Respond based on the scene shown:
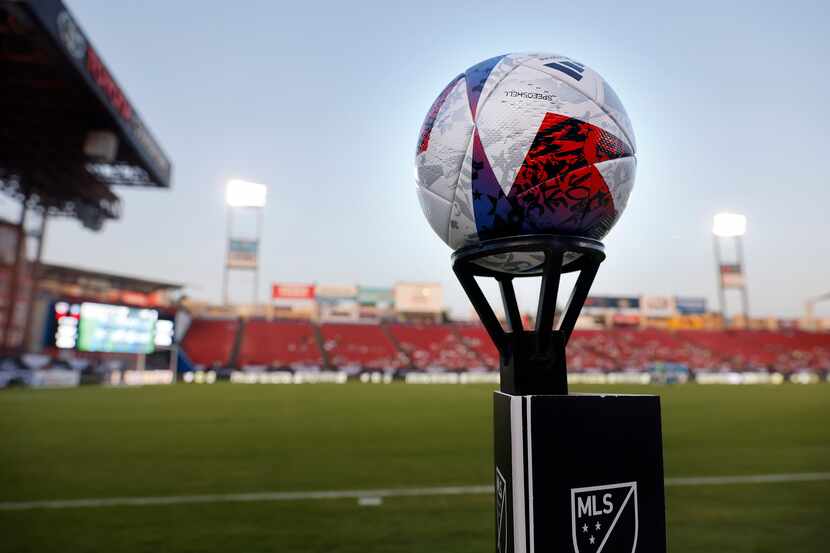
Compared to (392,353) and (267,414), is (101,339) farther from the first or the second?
(392,353)

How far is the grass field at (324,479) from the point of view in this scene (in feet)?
12.2

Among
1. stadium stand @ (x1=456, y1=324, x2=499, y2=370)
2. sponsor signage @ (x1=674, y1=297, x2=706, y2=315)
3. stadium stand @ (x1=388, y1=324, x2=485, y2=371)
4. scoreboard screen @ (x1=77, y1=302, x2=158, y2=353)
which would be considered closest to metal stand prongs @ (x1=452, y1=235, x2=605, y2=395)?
scoreboard screen @ (x1=77, y1=302, x2=158, y2=353)

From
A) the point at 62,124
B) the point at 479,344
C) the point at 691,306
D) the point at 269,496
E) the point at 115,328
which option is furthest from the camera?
the point at 691,306

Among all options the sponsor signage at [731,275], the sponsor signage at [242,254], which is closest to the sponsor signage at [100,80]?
the sponsor signage at [242,254]

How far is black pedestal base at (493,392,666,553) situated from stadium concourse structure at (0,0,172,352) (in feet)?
64.3

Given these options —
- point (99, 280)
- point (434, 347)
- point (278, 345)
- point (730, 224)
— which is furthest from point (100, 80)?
point (730, 224)

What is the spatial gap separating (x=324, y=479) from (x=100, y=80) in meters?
21.7

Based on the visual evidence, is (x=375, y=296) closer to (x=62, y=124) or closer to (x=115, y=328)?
(x=115, y=328)

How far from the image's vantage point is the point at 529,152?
6.89 ft

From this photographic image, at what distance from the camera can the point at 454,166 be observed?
7.36 feet

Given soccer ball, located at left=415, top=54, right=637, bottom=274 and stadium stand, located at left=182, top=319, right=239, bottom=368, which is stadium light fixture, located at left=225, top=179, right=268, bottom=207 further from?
soccer ball, located at left=415, top=54, right=637, bottom=274

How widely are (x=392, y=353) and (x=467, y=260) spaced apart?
49108 millimetres

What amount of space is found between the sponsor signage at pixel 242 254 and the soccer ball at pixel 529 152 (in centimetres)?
5446

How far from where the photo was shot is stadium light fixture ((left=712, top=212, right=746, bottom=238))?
57312mm
